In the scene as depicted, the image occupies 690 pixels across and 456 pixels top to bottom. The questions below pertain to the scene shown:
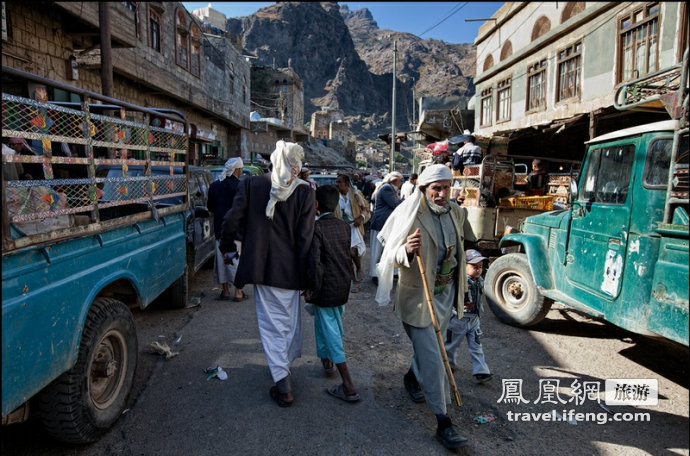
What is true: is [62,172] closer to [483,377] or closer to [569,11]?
[483,377]

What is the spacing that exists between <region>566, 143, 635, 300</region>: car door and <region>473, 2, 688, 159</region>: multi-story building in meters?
4.50

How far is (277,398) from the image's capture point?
327 cm

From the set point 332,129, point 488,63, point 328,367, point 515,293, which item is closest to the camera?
point 328,367

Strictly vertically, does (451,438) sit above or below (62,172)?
below

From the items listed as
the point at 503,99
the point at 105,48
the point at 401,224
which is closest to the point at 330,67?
the point at 503,99

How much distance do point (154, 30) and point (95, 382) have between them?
1258cm

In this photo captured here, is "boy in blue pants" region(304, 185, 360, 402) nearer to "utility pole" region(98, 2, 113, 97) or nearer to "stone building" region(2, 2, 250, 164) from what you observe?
"stone building" region(2, 2, 250, 164)

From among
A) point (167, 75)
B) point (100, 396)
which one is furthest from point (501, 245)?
point (167, 75)

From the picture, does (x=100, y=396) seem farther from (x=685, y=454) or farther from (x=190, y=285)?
(x=190, y=285)

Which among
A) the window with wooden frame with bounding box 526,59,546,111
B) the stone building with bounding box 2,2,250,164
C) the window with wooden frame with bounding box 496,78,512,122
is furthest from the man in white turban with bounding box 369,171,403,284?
the window with wooden frame with bounding box 496,78,512,122

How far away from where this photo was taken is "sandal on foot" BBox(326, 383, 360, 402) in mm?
3303

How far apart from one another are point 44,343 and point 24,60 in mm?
7555

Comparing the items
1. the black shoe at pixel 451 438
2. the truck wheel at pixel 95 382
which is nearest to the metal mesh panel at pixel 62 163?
the truck wheel at pixel 95 382

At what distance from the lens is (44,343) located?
216 cm
